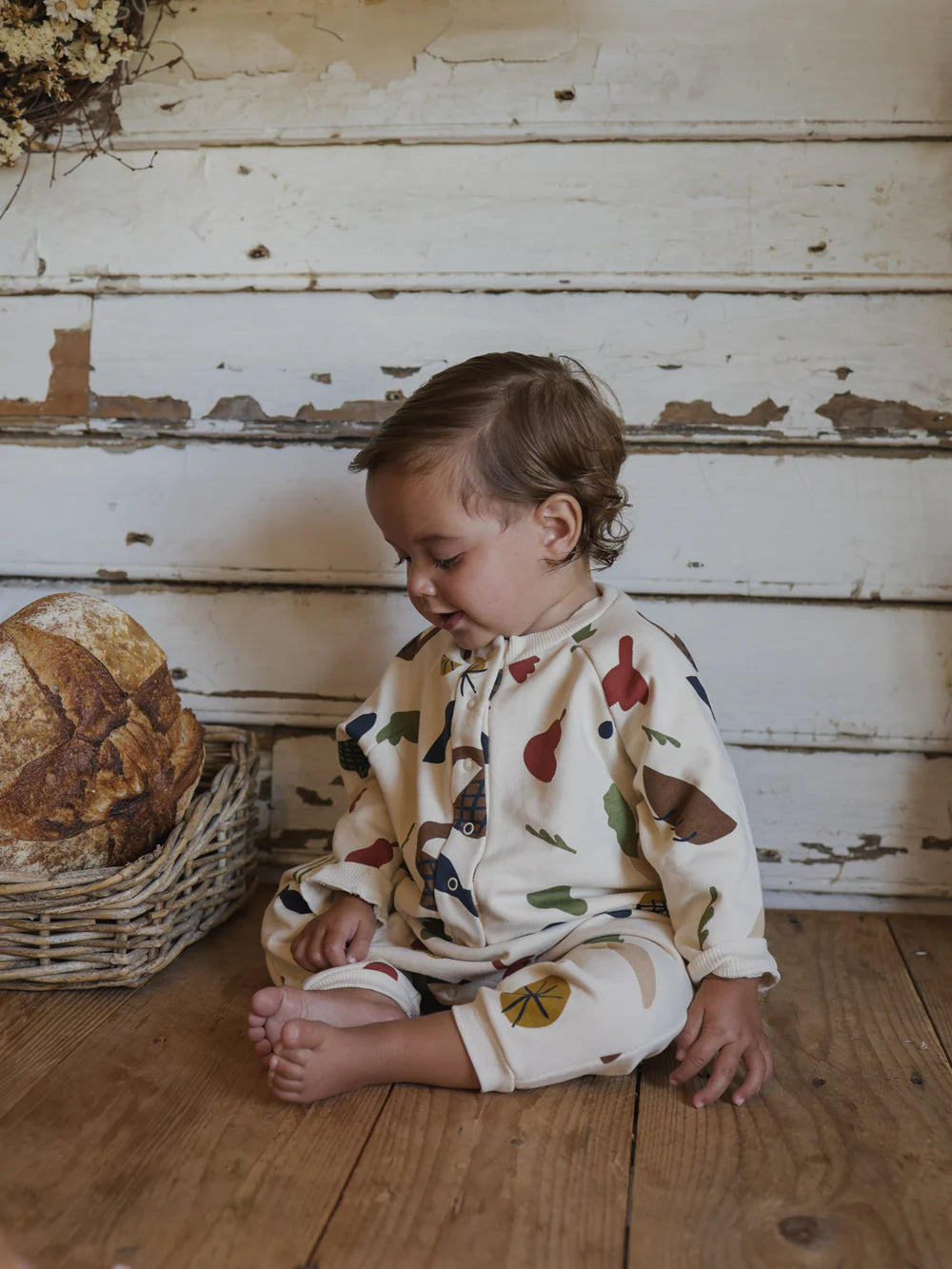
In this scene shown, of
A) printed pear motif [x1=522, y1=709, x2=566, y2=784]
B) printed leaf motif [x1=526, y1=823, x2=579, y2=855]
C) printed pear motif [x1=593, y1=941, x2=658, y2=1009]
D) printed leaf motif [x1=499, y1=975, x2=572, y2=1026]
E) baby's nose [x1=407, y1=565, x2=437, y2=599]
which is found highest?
baby's nose [x1=407, y1=565, x2=437, y2=599]

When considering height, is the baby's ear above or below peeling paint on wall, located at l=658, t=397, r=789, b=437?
below

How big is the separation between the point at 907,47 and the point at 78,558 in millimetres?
1379

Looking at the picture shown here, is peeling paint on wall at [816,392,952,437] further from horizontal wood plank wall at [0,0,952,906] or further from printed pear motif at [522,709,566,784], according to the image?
printed pear motif at [522,709,566,784]

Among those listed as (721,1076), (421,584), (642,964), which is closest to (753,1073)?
(721,1076)

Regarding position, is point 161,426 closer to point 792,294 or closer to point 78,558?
point 78,558

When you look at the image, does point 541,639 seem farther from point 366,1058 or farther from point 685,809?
point 366,1058

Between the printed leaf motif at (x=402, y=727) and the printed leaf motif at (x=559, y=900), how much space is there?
26 centimetres

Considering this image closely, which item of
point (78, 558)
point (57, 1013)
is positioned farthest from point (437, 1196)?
point (78, 558)

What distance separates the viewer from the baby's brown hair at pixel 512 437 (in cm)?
114

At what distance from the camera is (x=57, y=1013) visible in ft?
3.91

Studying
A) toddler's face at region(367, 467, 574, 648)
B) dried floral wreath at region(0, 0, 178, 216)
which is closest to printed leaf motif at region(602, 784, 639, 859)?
toddler's face at region(367, 467, 574, 648)

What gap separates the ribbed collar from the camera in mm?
1222

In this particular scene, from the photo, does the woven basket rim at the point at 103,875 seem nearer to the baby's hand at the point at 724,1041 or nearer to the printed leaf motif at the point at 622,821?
the printed leaf motif at the point at 622,821

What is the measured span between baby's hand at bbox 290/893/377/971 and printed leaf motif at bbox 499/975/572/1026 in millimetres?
232
